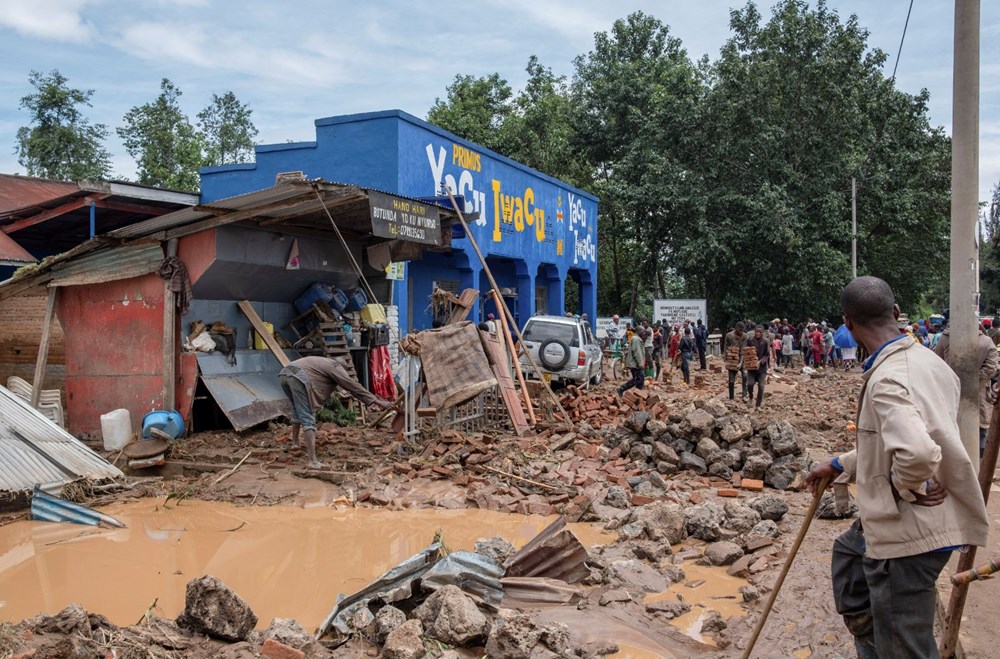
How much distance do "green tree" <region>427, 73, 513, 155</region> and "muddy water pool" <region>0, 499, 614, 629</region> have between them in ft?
81.8

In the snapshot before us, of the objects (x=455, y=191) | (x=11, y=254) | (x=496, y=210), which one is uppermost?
(x=455, y=191)

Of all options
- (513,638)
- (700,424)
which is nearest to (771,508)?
(700,424)

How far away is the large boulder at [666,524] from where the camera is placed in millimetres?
6821

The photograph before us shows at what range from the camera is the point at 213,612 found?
4.45m

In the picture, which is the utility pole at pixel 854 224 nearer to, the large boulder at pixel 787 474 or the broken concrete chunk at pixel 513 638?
the large boulder at pixel 787 474

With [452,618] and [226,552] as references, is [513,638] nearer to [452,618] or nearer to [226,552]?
[452,618]

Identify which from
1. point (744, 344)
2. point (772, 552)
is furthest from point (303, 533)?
point (744, 344)

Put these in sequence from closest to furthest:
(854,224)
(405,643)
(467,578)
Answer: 1. (405,643)
2. (467,578)
3. (854,224)

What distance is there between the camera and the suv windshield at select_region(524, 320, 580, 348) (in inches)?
677

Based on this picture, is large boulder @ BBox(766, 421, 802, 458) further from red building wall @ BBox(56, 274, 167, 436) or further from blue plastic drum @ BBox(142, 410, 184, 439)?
red building wall @ BBox(56, 274, 167, 436)

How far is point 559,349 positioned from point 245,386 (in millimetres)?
7018

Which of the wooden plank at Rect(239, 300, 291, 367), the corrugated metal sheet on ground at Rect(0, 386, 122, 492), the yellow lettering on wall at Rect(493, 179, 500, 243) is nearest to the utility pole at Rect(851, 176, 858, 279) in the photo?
the yellow lettering on wall at Rect(493, 179, 500, 243)

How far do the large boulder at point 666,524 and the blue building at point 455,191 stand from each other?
7.97 meters

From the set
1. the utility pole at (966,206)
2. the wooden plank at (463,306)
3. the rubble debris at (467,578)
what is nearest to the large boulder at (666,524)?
the rubble debris at (467,578)
